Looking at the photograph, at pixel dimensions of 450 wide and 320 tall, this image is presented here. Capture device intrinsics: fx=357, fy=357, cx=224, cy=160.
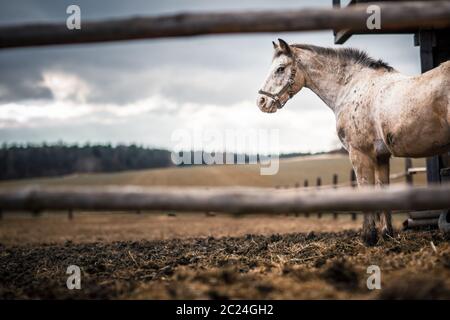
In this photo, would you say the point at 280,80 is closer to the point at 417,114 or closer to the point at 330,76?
the point at 330,76

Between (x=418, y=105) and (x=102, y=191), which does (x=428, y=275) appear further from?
(x=102, y=191)

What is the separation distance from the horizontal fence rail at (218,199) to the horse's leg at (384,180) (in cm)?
246

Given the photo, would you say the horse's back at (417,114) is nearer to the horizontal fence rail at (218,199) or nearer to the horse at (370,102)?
the horse at (370,102)

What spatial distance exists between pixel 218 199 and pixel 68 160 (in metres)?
76.6

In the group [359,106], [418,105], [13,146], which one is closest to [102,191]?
[418,105]

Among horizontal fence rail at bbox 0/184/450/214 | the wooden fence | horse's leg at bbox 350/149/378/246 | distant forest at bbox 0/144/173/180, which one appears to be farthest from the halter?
distant forest at bbox 0/144/173/180

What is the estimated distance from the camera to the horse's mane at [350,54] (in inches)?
196

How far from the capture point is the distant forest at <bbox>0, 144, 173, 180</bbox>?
220 ft

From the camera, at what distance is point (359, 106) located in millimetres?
4594

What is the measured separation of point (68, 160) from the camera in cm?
7212

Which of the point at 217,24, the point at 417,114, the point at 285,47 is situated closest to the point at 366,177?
the point at 417,114

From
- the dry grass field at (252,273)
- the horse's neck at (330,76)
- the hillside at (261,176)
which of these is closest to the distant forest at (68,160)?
the hillside at (261,176)

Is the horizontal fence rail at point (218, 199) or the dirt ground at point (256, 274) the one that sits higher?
the horizontal fence rail at point (218, 199)
